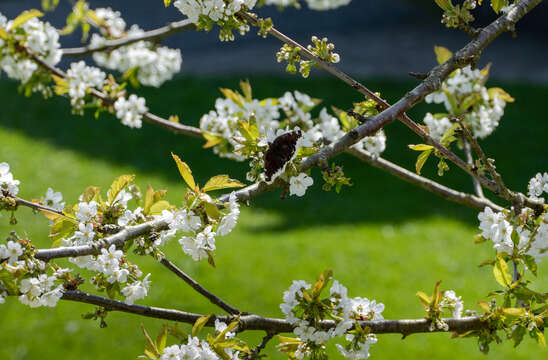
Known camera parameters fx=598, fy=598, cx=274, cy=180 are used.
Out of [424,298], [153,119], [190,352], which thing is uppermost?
[153,119]

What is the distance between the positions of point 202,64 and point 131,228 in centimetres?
889

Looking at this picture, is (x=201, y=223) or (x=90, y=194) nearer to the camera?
(x=201, y=223)

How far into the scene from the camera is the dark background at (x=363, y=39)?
363 inches

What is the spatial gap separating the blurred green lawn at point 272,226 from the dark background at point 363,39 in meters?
1.24

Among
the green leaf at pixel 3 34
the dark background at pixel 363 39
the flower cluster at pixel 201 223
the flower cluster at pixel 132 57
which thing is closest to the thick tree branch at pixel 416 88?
the flower cluster at pixel 201 223

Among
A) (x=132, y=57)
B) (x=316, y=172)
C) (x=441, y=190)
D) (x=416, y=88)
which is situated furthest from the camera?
(x=316, y=172)

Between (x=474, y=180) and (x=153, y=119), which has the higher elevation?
(x=153, y=119)

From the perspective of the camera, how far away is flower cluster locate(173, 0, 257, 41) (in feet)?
3.44

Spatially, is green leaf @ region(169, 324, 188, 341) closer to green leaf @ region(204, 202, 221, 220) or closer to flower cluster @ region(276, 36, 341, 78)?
green leaf @ region(204, 202, 221, 220)

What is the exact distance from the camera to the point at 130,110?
194 centimetres

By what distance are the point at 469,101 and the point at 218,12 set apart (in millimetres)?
941

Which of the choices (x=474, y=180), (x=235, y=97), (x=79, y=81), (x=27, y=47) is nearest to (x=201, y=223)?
(x=235, y=97)

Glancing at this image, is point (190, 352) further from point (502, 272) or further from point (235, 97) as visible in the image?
point (235, 97)

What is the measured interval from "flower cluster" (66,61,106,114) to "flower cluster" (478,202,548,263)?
1270mm
